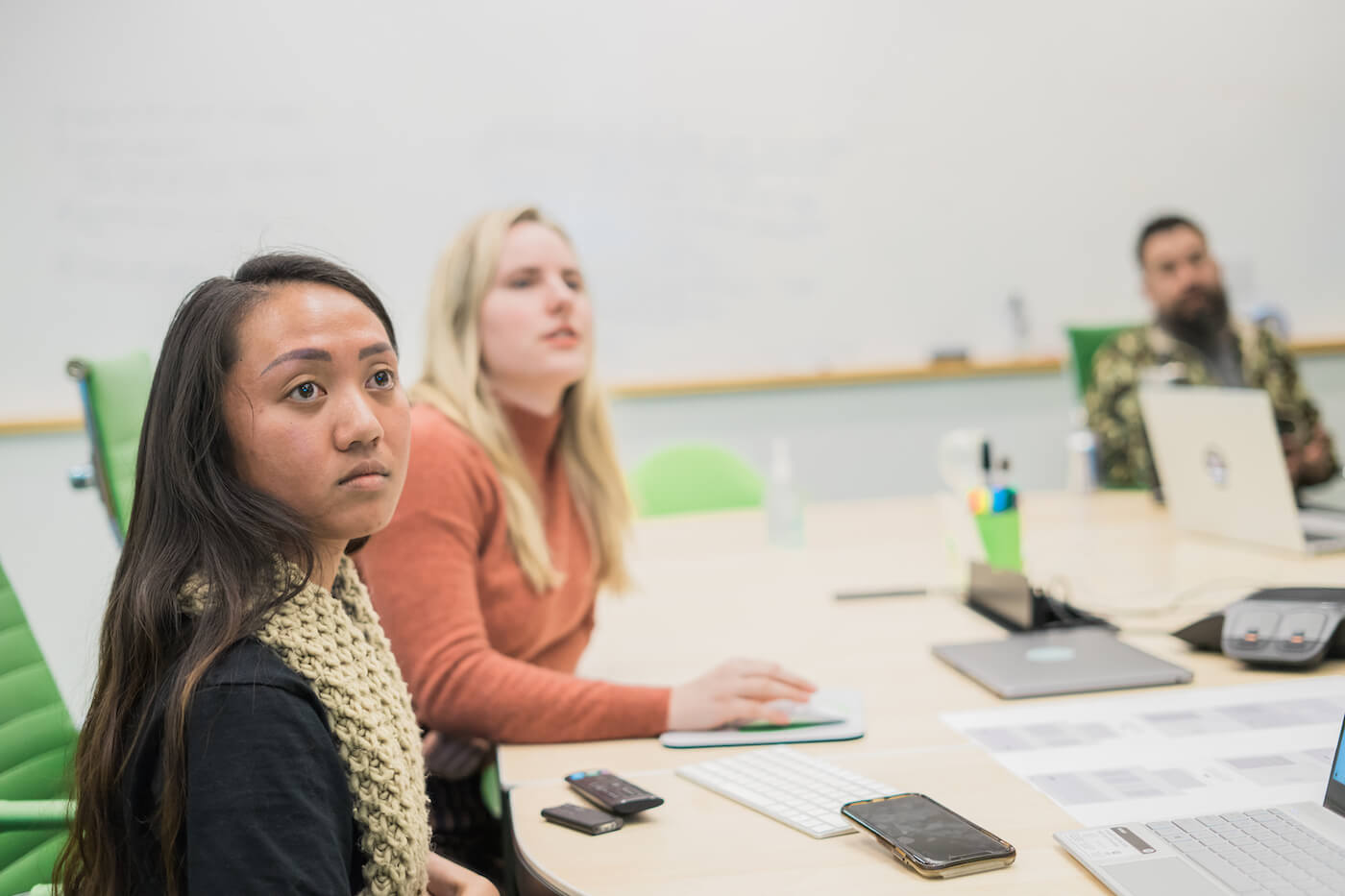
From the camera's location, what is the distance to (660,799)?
1.02m

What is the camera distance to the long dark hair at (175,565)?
0.82 metres

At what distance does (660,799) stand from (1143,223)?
3.54 metres

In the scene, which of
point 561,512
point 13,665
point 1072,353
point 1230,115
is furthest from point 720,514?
point 1230,115

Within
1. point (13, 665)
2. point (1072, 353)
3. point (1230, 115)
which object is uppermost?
point (1230, 115)

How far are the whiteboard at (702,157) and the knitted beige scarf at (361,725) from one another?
2.78m

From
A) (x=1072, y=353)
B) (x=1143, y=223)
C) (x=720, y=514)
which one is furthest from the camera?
(x=1143, y=223)

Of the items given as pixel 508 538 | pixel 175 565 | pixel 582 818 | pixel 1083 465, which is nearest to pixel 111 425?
pixel 508 538

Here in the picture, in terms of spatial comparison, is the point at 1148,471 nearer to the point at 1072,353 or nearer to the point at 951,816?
the point at 1072,353

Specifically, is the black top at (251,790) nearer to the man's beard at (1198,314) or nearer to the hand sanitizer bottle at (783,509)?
the hand sanitizer bottle at (783,509)

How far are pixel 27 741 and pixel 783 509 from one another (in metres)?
1.36

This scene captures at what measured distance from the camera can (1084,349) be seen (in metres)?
3.27

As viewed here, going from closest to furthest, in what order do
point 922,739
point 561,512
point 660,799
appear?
point 660,799 < point 922,739 < point 561,512

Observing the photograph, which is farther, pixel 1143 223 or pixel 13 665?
pixel 1143 223

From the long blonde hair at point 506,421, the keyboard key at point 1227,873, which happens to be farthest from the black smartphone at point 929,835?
the long blonde hair at point 506,421
